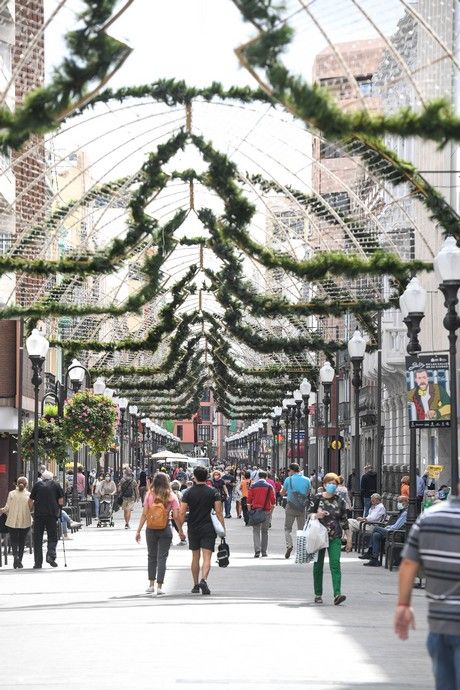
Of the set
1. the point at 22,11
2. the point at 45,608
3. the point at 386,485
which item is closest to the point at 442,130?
the point at 45,608

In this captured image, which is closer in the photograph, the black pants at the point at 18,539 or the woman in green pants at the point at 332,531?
the woman in green pants at the point at 332,531

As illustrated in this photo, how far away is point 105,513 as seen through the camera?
50.4m

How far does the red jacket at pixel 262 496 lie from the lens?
32562 mm

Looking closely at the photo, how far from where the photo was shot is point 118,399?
68.8 meters

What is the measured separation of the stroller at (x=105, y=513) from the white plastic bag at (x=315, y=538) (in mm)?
29218

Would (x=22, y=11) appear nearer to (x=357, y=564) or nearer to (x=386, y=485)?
(x=357, y=564)

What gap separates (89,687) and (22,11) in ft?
52.0

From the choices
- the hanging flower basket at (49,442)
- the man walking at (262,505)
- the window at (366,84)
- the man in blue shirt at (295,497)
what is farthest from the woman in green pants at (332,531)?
the hanging flower basket at (49,442)

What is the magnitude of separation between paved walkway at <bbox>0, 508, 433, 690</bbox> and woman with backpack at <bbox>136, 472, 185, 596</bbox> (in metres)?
0.38

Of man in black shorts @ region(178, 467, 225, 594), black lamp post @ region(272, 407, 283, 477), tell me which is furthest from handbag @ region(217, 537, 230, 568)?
black lamp post @ region(272, 407, 283, 477)

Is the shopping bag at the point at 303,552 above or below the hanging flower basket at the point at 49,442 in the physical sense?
below

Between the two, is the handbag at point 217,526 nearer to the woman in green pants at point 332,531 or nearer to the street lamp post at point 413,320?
the woman in green pants at point 332,531

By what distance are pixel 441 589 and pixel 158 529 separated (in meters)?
14.0

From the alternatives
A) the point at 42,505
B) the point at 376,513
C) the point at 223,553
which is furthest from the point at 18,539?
the point at 376,513
